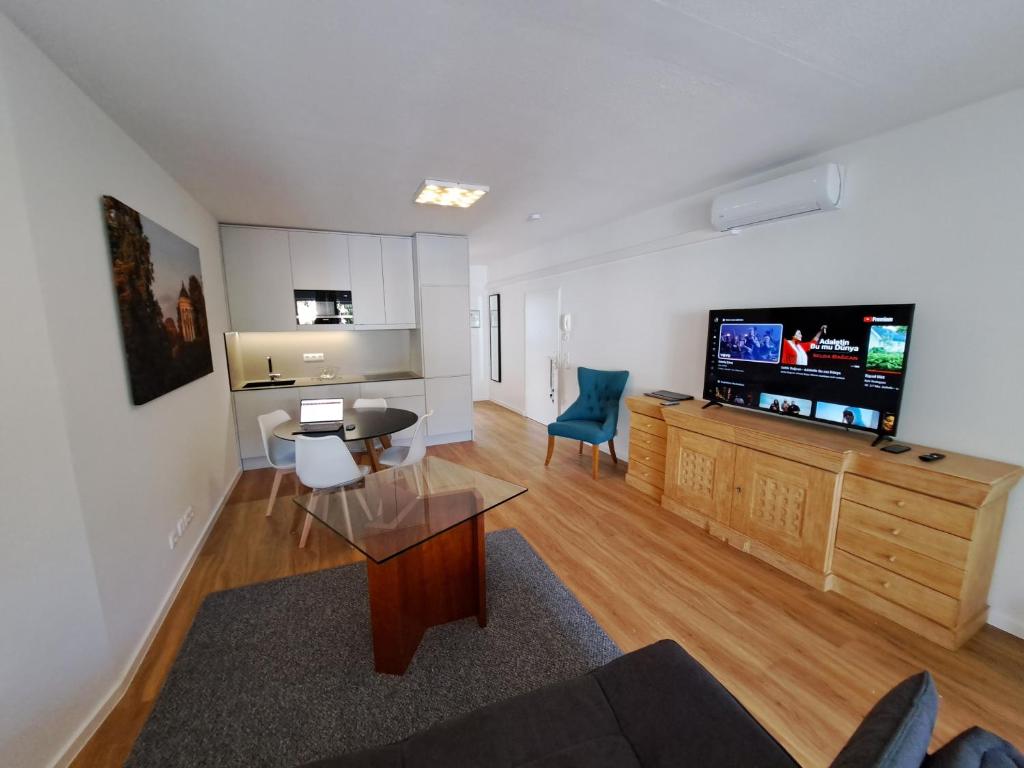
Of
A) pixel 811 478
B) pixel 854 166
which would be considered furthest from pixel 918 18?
pixel 811 478

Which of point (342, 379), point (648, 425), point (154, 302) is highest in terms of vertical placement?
point (154, 302)

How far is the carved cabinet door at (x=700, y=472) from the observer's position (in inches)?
108

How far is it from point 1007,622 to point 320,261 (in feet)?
18.7

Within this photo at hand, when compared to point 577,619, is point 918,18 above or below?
above

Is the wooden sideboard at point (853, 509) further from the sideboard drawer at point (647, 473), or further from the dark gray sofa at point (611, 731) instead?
the dark gray sofa at point (611, 731)

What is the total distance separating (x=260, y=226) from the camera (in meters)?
4.12

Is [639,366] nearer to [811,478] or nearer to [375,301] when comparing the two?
[811,478]

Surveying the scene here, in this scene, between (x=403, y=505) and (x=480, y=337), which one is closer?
(x=403, y=505)

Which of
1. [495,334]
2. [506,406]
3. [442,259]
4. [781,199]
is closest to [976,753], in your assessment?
[781,199]

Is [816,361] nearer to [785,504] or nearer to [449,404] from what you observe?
[785,504]

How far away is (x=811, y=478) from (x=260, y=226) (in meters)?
5.12

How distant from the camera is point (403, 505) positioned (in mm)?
2021

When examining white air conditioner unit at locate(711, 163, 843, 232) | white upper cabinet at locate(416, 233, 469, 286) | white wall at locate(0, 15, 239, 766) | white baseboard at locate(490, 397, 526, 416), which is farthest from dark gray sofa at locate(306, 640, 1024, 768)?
white baseboard at locate(490, 397, 526, 416)

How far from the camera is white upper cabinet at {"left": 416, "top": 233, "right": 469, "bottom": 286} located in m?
4.56
